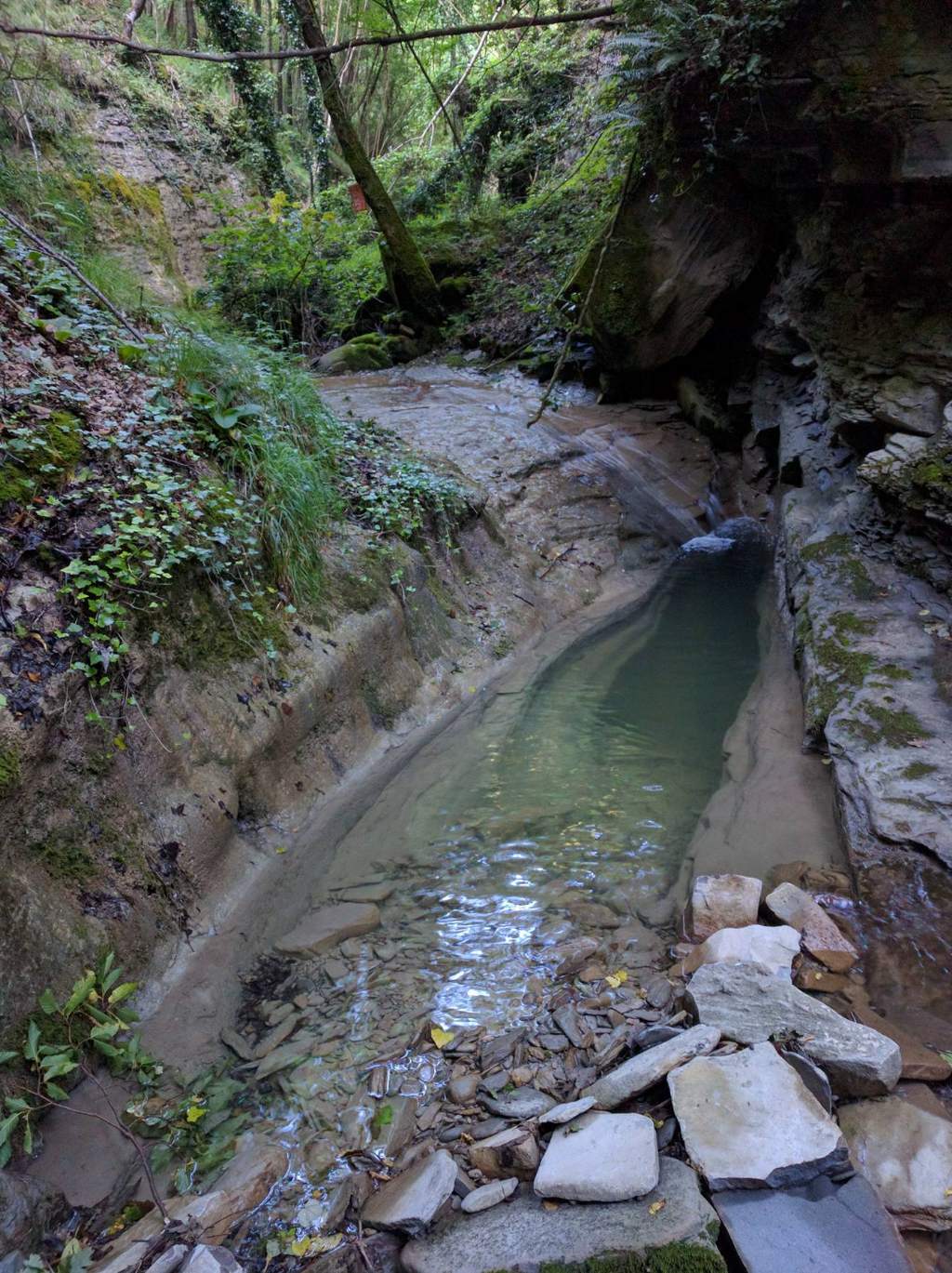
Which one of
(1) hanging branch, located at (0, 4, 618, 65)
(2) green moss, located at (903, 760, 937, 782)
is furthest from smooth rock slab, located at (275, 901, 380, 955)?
(1) hanging branch, located at (0, 4, 618, 65)

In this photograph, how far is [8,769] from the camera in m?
2.50

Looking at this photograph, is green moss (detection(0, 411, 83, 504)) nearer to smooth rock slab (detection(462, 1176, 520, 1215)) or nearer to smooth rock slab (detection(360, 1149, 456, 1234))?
smooth rock slab (detection(360, 1149, 456, 1234))

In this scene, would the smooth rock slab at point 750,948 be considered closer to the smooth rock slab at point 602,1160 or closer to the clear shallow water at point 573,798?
the clear shallow water at point 573,798

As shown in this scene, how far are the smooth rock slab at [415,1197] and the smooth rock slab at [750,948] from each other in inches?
44.9

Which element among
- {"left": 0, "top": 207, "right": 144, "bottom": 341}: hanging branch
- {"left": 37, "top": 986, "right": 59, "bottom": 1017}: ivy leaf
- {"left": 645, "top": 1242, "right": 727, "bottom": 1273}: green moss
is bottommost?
{"left": 645, "top": 1242, "right": 727, "bottom": 1273}: green moss

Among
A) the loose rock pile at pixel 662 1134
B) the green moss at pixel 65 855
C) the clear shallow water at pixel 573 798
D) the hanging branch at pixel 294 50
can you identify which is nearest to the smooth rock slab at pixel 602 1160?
the loose rock pile at pixel 662 1134

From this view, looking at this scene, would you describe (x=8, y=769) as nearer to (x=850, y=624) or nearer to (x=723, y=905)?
(x=723, y=905)

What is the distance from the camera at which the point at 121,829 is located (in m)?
2.89

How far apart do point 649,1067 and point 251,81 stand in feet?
50.8

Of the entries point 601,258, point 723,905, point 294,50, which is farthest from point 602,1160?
point 601,258

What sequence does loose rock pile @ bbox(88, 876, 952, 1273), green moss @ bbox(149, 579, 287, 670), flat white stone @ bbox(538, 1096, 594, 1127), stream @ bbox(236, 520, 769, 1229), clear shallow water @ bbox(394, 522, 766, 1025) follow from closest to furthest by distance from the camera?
loose rock pile @ bbox(88, 876, 952, 1273)
flat white stone @ bbox(538, 1096, 594, 1127)
stream @ bbox(236, 520, 769, 1229)
clear shallow water @ bbox(394, 522, 766, 1025)
green moss @ bbox(149, 579, 287, 670)

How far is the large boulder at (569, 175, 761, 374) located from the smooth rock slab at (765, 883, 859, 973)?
733cm

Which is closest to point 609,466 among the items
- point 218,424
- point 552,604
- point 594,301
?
point 594,301

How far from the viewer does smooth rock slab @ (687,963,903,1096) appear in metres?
2.13
